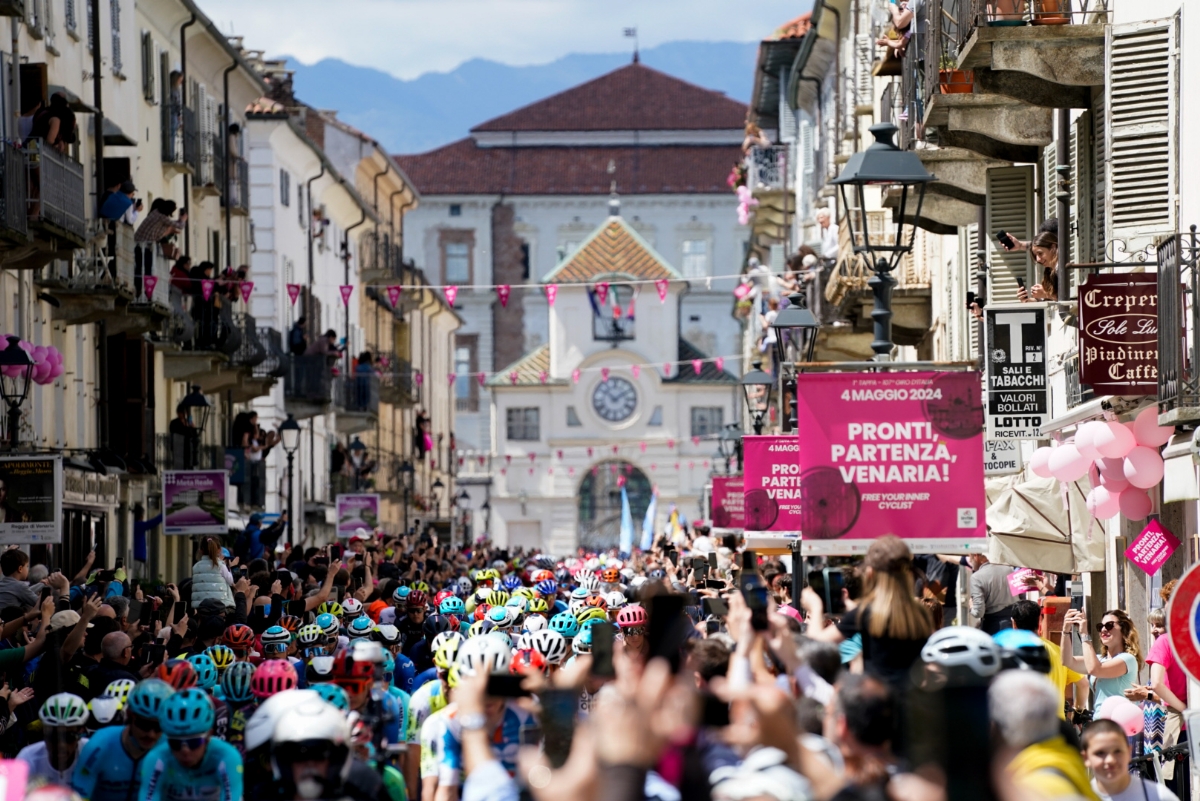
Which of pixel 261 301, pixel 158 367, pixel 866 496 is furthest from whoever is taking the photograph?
pixel 261 301

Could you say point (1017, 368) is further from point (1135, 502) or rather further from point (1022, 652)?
point (1022, 652)

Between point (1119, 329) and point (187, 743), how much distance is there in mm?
8058

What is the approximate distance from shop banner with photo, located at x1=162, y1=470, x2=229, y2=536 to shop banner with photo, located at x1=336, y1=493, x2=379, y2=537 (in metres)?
15.5

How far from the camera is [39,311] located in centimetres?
2866

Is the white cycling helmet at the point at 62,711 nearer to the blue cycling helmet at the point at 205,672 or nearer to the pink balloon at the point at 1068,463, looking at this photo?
the blue cycling helmet at the point at 205,672

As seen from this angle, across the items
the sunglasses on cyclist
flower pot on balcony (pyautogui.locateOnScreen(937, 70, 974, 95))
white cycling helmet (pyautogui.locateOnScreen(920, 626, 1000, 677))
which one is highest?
flower pot on balcony (pyautogui.locateOnScreen(937, 70, 974, 95))

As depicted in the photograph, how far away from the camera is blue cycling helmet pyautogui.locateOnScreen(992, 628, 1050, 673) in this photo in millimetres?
8469

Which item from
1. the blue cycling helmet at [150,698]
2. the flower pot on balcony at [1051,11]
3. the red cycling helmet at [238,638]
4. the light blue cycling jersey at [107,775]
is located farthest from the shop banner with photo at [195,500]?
the blue cycling helmet at [150,698]

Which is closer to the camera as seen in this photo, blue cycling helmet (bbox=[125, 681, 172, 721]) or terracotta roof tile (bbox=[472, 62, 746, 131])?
blue cycling helmet (bbox=[125, 681, 172, 721])

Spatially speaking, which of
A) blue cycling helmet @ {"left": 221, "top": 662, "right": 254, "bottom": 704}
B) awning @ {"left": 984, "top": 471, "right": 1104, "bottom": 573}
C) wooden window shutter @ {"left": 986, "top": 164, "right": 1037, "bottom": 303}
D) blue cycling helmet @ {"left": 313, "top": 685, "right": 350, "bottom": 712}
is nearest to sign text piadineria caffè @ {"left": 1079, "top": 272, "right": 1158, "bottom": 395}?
awning @ {"left": 984, "top": 471, "right": 1104, "bottom": 573}

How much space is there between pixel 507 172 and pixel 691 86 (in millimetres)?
10306

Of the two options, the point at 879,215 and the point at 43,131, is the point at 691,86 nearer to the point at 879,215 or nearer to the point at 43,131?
the point at 879,215

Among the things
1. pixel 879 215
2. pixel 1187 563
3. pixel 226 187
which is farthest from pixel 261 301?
pixel 1187 563

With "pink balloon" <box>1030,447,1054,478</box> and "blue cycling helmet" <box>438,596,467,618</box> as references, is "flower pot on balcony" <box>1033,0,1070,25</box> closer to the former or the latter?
"pink balloon" <box>1030,447,1054,478</box>
